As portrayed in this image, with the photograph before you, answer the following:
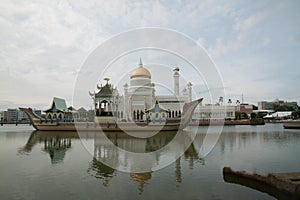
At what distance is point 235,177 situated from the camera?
21.8ft

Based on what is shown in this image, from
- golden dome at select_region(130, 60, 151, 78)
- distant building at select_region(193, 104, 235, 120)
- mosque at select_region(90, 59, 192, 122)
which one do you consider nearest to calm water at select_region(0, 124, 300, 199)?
mosque at select_region(90, 59, 192, 122)

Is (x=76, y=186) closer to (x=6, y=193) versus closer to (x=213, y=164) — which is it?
(x=6, y=193)

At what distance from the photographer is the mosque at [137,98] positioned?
1086 inches

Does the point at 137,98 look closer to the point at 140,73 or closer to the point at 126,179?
the point at 140,73

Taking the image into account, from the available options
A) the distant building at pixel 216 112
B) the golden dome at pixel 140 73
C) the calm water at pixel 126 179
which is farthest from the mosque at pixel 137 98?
the calm water at pixel 126 179

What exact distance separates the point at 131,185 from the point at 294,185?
410 cm

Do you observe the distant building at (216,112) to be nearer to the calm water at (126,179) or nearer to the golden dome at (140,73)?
the golden dome at (140,73)

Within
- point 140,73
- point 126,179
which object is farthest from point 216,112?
point 126,179

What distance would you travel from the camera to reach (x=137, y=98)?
38.2m

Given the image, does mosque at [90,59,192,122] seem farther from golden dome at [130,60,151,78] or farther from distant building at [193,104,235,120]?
distant building at [193,104,235,120]

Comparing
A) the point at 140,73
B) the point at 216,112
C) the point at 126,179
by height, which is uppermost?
the point at 140,73

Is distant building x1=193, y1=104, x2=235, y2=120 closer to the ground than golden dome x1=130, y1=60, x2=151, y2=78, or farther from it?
closer to the ground

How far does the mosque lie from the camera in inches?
1086

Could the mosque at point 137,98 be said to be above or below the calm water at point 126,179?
above
